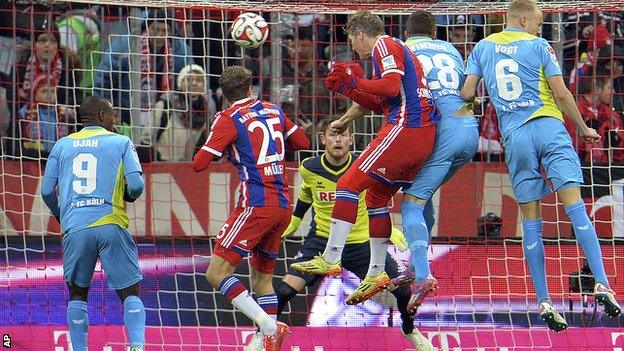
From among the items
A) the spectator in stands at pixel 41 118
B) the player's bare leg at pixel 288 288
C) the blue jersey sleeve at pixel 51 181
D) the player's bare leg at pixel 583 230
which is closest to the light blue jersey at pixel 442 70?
the player's bare leg at pixel 583 230

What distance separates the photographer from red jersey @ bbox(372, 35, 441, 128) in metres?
11.8

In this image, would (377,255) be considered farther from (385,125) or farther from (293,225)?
(293,225)

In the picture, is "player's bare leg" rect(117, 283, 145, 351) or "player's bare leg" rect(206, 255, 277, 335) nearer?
"player's bare leg" rect(117, 283, 145, 351)

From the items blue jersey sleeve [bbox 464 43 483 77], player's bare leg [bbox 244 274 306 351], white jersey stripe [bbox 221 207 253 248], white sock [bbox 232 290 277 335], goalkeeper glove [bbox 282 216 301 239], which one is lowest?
player's bare leg [bbox 244 274 306 351]

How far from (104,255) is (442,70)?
3176mm

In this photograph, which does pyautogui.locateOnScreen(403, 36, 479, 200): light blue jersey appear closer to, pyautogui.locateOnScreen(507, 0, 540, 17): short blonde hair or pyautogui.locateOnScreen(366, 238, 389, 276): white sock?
pyautogui.locateOnScreen(366, 238, 389, 276): white sock

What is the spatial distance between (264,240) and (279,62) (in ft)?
11.8

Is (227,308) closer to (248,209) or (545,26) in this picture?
(248,209)

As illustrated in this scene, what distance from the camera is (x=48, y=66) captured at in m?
15.9

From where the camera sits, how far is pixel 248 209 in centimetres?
1266

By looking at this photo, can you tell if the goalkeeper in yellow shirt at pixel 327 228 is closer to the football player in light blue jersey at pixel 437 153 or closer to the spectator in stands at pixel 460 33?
the football player in light blue jersey at pixel 437 153

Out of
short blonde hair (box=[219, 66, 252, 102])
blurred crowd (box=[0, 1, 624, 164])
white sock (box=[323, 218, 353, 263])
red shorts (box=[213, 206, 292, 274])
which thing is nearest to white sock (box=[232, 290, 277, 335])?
red shorts (box=[213, 206, 292, 274])

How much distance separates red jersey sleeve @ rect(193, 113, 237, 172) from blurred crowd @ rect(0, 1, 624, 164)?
10.8ft

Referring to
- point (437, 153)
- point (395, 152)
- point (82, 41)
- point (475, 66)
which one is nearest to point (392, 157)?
point (395, 152)
